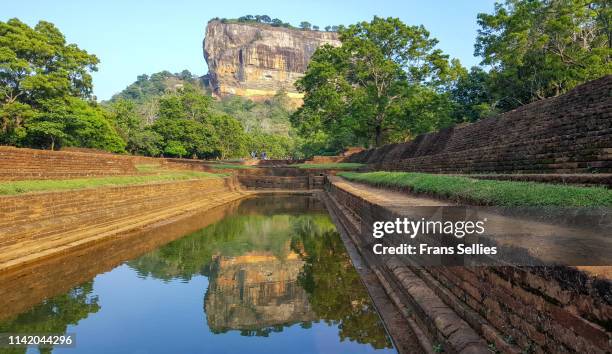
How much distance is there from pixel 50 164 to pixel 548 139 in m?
16.1

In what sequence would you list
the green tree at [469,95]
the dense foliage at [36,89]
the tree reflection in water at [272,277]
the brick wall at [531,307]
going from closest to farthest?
the brick wall at [531,307] → the tree reflection in water at [272,277] → the dense foliage at [36,89] → the green tree at [469,95]

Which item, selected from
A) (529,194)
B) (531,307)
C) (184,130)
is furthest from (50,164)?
(184,130)

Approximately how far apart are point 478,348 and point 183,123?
1611 inches

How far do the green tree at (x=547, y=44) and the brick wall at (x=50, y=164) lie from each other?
22.0 meters

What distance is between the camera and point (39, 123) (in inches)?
792

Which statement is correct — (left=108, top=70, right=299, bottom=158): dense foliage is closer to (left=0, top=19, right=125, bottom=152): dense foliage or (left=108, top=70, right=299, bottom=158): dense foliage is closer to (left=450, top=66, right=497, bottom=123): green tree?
(left=0, top=19, right=125, bottom=152): dense foliage

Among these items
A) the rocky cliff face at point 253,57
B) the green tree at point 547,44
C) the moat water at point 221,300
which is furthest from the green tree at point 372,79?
the rocky cliff face at point 253,57

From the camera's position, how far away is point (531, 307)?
2.37m

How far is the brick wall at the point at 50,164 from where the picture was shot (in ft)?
38.1

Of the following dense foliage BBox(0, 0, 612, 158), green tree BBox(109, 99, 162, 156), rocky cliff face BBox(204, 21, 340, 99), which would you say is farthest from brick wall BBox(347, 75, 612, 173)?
rocky cliff face BBox(204, 21, 340, 99)

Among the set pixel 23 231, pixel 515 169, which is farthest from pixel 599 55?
pixel 23 231

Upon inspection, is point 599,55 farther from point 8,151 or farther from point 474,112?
point 8,151

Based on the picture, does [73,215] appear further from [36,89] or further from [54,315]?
[36,89]

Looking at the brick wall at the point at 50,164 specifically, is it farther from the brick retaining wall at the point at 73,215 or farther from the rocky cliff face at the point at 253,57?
the rocky cliff face at the point at 253,57
